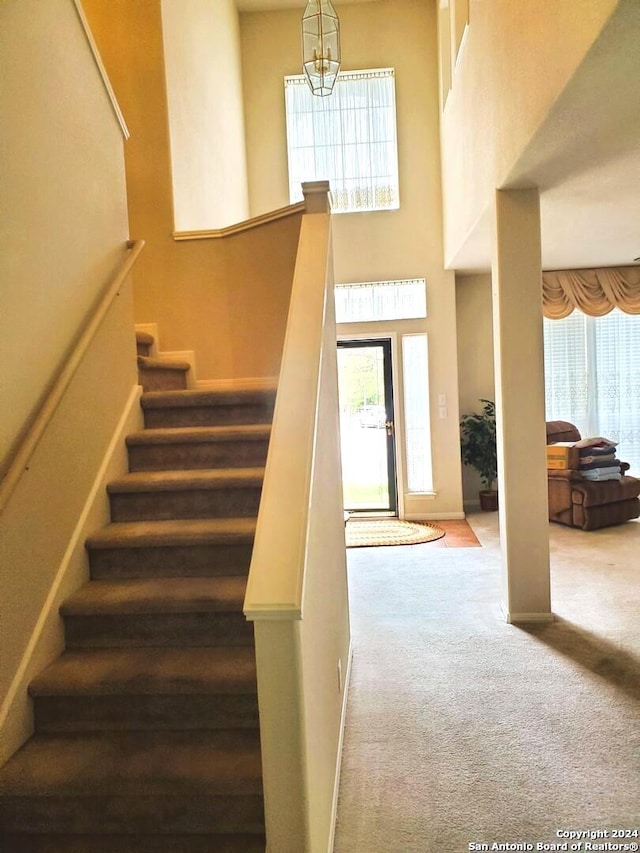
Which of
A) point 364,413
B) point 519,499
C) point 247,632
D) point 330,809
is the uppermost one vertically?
point 364,413

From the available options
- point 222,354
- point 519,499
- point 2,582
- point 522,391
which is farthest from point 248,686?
point 222,354

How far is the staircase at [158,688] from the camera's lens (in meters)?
1.70

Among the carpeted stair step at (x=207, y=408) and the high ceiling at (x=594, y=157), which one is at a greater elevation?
the high ceiling at (x=594, y=157)

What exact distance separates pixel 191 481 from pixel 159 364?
1.11 meters

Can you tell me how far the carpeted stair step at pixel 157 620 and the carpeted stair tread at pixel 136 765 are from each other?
0.32 m

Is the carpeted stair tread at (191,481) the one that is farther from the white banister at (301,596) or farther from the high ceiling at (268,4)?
the high ceiling at (268,4)

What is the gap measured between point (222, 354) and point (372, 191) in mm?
3053

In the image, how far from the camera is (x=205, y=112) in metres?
4.78

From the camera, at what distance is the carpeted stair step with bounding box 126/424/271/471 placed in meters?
2.74

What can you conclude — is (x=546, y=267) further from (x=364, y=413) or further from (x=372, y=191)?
(x=364, y=413)

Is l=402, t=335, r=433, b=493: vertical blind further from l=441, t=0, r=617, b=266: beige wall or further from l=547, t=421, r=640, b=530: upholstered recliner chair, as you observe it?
l=441, t=0, r=617, b=266: beige wall

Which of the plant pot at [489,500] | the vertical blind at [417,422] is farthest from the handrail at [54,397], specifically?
the plant pot at [489,500]

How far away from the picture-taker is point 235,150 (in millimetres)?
5680

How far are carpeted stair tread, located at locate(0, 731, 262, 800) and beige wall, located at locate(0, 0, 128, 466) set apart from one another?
38.5 inches
